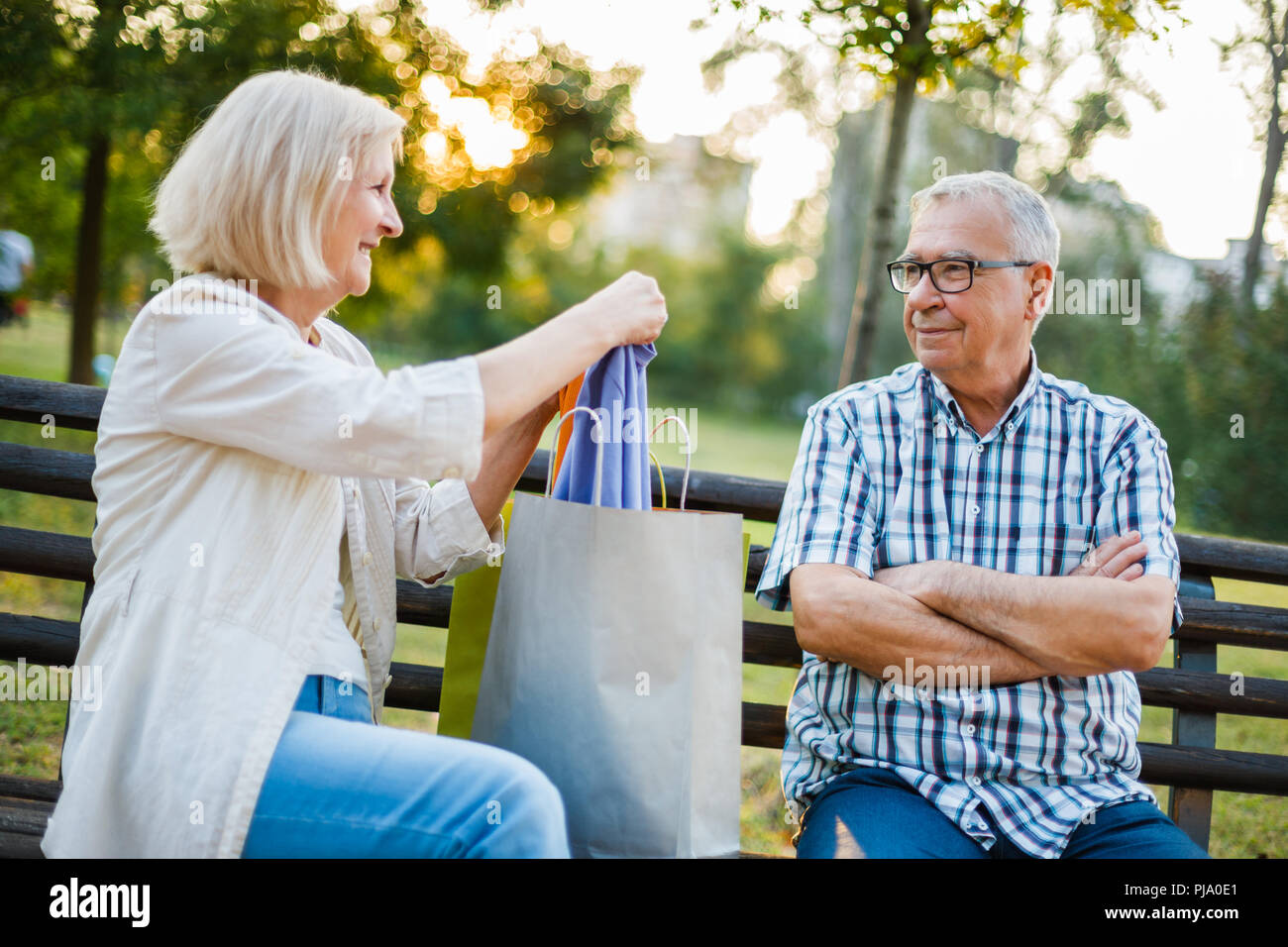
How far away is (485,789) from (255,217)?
3.39 feet

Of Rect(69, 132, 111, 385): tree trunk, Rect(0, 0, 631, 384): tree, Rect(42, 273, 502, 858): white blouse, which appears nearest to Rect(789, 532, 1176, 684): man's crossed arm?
Rect(42, 273, 502, 858): white blouse

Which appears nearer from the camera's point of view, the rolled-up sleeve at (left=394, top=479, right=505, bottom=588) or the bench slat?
the rolled-up sleeve at (left=394, top=479, right=505, bottom=588)

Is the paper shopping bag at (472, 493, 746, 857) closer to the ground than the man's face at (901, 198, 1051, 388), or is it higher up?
closer to the ground

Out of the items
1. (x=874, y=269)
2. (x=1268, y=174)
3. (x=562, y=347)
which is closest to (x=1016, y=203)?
(x=562, y=347)

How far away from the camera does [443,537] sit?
7.11 ft

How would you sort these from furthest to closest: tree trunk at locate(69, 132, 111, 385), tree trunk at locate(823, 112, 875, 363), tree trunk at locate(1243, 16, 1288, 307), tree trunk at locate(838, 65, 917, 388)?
tree trunk at locate(823, 112, 875, 363)
tree trunk at locate(69, 132, 111, 385)
tree trunk at locate(1243, 16, 1288, 307)
tree trunk at locate(838, 65, 917, 388)

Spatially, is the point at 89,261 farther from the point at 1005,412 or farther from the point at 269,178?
the point at 1005,412

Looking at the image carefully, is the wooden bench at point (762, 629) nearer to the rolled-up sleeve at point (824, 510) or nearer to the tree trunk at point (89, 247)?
the rolled-up sleeve at point (824, 510)

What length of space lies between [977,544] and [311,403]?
1481mm

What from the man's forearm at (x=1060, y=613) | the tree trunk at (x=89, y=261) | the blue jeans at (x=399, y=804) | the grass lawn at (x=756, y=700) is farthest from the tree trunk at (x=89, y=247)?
the man's forearm at (x=1060, y=613)

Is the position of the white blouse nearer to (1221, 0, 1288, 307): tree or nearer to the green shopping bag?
the green shopping bag

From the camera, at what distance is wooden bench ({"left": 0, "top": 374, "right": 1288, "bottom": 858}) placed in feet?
8.88
